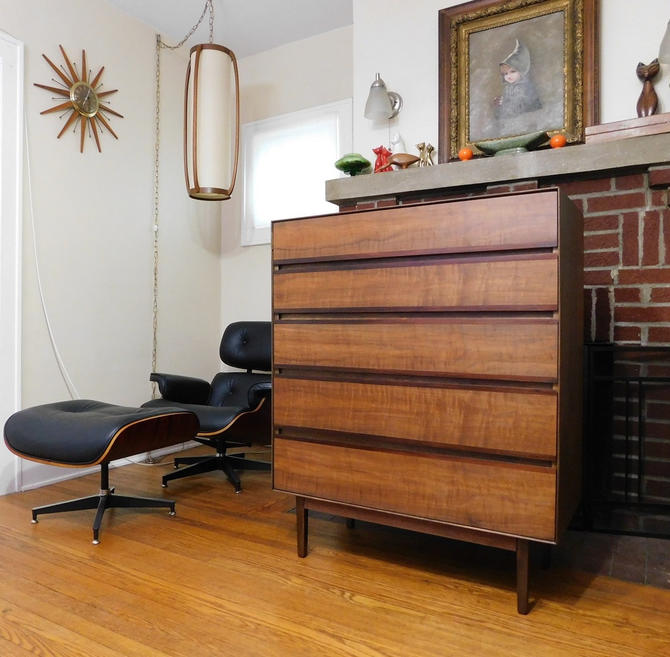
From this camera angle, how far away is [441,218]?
1682 millimetres

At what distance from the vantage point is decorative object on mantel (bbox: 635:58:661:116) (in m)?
2.14

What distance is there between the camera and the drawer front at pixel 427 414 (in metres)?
1.56

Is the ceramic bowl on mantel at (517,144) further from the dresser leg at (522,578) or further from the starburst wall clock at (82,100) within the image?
the starburst wall clock at (82,100)

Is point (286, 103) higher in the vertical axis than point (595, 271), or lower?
higher

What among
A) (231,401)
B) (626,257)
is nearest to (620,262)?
(626,257)

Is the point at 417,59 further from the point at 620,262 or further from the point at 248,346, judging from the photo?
the point at 248,346

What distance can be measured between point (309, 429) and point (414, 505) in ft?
1.44

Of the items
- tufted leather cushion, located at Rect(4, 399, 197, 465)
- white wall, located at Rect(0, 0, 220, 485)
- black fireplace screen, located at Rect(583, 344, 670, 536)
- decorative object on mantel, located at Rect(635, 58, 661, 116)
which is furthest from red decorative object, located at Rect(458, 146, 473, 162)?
white wall, located at Rect(0, 0, 220, 485)

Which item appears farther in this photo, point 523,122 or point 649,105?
point 523,122

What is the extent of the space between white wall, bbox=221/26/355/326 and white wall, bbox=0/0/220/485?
177mm

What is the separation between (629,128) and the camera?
6.72ft

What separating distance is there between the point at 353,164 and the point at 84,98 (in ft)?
5.45

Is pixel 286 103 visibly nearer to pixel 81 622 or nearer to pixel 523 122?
pixel 523 122

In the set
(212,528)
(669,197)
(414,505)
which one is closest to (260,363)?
(212,528)
